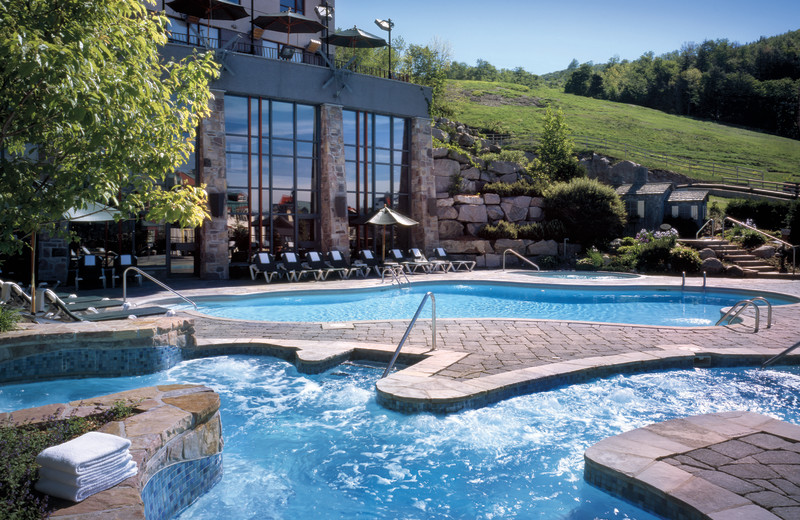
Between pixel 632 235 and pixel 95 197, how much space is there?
20867 mm

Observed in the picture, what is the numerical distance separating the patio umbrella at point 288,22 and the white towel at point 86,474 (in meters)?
15.9

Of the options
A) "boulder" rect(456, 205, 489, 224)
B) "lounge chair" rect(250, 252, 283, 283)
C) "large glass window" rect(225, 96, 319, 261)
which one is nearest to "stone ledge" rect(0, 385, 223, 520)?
"lounge chair" rect(250, 252, 283, 283)

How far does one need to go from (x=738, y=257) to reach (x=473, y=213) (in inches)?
337

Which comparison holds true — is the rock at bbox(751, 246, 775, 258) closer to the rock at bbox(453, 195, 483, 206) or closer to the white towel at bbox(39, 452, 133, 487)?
the rock at bbox(453, 195, 483, 206)

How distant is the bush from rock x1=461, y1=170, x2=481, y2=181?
311 cm

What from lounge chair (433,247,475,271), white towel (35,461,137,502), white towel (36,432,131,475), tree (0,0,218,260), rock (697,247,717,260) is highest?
tree (0,0,218,260)

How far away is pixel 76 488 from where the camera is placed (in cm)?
254

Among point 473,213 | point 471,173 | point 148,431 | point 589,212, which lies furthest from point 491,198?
point 148,431

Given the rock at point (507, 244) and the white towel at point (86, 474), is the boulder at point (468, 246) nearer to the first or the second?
the rock at point (507, 244)

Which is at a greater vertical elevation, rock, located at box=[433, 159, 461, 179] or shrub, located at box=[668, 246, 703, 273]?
rock, located at box=[433, 159, 461, 179]

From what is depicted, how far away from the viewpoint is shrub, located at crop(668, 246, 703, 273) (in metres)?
16.3

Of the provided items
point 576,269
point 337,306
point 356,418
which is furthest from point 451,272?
point 356,418

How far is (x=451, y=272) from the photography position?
17.0 meters

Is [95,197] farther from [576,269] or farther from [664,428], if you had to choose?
[576,269]
